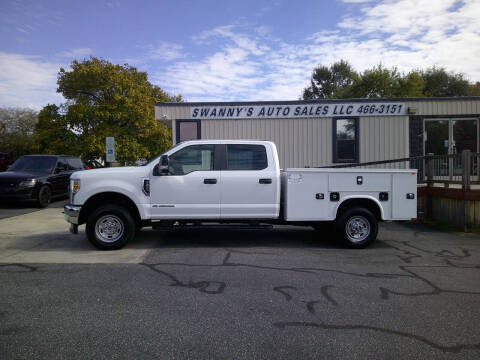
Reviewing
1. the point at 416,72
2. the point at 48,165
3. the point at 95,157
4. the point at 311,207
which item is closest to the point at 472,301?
the point at 311,207

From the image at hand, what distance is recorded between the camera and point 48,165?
13508mm

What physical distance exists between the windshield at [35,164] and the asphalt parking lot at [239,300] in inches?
266

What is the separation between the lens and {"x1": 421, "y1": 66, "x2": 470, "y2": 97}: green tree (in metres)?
39.4

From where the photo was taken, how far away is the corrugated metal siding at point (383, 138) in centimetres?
1412

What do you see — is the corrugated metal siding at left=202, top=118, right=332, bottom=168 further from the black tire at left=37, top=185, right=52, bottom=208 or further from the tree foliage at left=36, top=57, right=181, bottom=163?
the tree foliage at left=36, top=57, right=181, bottom=163

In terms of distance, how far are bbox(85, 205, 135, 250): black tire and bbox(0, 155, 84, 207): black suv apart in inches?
269

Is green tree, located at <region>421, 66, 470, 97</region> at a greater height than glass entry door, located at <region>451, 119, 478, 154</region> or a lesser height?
greater

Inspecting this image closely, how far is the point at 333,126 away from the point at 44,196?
1076 cm

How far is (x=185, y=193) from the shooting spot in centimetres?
690

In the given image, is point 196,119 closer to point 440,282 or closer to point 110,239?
point 110,239

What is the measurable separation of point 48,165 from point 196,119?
18.7ft

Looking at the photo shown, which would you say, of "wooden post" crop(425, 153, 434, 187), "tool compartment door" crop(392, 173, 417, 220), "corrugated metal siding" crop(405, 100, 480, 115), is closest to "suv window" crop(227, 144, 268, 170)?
"tool compartment door" crop(392, 173, 417, 220)

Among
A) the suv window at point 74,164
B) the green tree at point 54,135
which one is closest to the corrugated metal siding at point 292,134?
the suv window at point 74,164

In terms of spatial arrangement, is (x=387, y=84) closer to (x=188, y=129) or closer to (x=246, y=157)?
(x=188, y=129)
